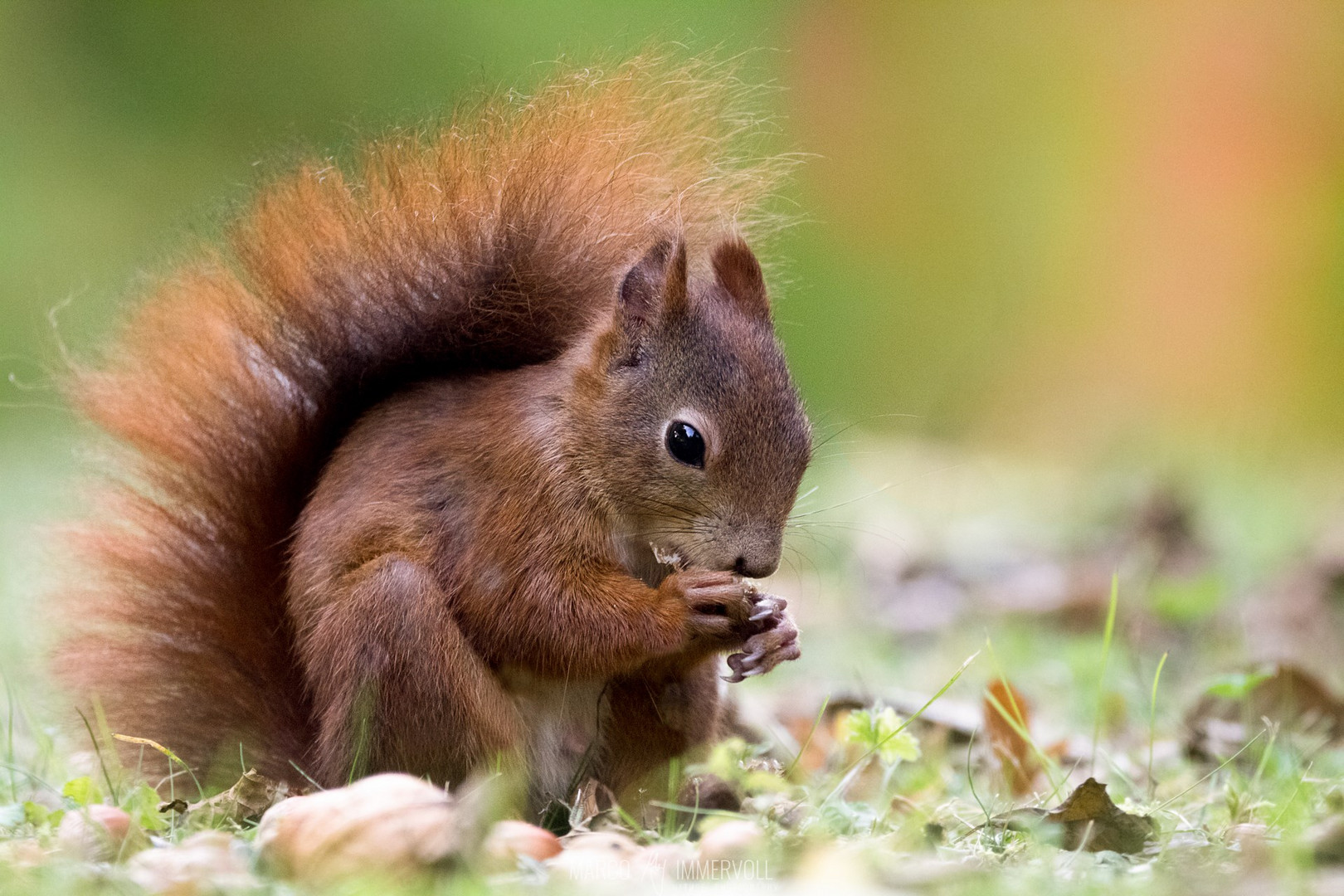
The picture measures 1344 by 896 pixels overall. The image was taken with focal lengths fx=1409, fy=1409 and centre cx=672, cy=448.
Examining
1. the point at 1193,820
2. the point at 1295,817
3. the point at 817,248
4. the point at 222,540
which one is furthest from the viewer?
the point at 817,248

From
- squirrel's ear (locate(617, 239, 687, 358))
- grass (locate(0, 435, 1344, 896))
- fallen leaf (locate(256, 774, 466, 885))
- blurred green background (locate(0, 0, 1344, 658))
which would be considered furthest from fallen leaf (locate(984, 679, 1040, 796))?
blurred green background (locate(0, 0, 1344, 658))

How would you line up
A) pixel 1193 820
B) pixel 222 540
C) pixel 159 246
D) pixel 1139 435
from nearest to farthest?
pixel 1193 820 → pixel 222 540 → pixel 159 246 → pixel 1139 435

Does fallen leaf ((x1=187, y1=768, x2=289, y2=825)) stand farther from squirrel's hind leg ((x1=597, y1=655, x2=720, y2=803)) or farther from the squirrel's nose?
the squirrel's nose

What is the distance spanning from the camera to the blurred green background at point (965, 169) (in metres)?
6.04

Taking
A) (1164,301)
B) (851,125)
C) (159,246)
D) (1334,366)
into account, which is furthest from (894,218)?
(159,246)

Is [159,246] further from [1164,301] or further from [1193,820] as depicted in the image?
[1164,301]

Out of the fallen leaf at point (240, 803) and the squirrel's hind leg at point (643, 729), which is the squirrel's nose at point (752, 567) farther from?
the fallen leaf at point (240, 803)

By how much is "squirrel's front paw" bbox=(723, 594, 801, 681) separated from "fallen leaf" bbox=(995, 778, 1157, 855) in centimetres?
37

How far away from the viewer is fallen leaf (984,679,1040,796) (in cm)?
205

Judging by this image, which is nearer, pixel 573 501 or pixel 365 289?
pixel 573 501

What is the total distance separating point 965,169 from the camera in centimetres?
680

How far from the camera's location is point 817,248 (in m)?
6.43

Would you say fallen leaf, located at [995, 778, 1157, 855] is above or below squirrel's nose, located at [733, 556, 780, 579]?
below

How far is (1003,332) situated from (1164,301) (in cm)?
79
